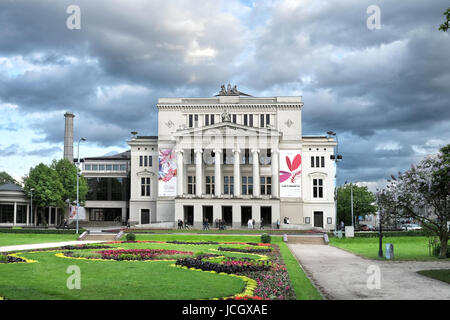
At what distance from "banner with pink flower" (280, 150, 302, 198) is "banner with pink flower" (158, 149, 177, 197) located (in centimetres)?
1935

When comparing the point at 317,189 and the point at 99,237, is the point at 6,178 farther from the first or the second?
the point at 317,189

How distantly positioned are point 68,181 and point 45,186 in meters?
4.78

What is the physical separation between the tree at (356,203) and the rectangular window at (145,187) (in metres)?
48.5

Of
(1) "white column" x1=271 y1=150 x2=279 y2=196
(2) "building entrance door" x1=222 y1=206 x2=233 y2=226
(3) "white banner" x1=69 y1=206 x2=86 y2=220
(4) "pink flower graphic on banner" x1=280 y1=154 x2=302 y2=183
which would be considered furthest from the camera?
(3) "white banner" x1=69 y1=206 x2=86 y2=220

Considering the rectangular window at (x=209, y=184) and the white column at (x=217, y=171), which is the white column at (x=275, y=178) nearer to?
the white column at (x=217, y=171)

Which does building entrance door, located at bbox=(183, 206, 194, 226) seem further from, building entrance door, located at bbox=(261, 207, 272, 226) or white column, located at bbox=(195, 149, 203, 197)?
building entrance door, located at bbox=(261, 207, 272, 226)

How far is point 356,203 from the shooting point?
103562mm

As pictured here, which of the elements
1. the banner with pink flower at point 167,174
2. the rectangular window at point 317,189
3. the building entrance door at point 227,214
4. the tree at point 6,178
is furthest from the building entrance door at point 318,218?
the tree at point 6,178

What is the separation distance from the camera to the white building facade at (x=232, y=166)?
74375mm

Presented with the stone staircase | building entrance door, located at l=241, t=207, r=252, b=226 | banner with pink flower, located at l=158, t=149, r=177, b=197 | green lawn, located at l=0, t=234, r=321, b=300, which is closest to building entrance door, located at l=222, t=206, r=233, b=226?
building entrance door, located at l=241, t=207, r=252, b=226

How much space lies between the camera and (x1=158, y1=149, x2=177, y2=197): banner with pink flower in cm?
7794

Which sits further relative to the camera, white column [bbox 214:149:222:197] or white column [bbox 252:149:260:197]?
white column [bbox 214:149:222:197]
